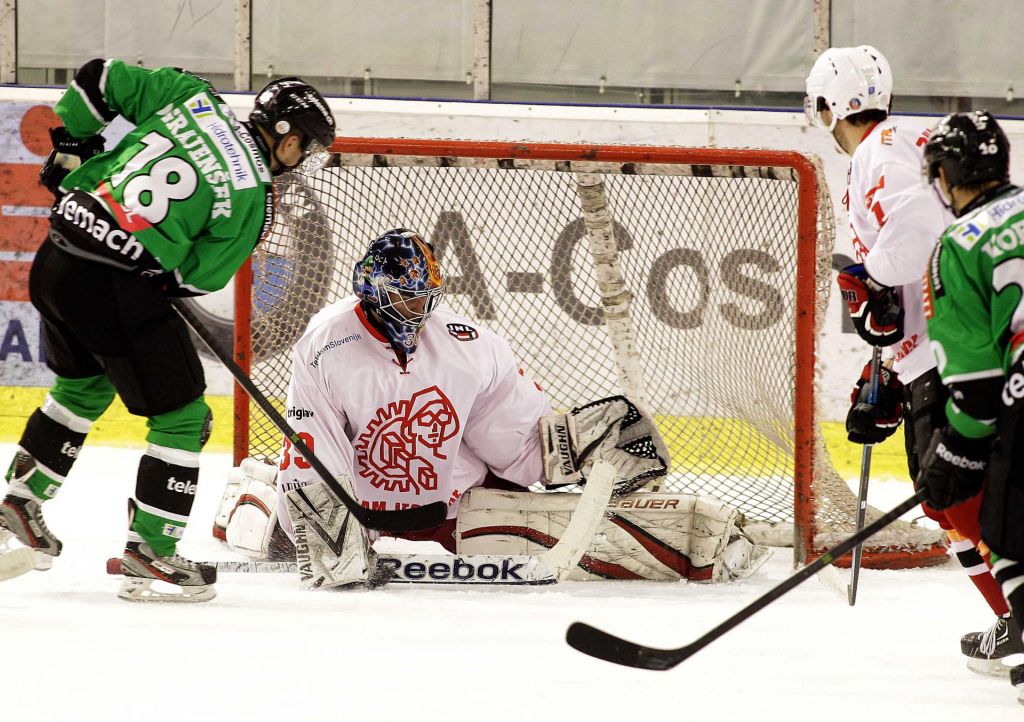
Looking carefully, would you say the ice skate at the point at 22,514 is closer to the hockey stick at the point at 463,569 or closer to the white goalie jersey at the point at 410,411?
the hockey stick at the point at 463,569

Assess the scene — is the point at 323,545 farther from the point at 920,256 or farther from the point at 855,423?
the point at 920,256

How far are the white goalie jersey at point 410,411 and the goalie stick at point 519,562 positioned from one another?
7.2 inches

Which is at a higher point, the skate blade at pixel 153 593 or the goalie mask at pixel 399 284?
the goalie mask at pixel 399 284

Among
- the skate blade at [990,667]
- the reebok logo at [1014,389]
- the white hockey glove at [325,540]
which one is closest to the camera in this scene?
the reebok logo at [1014,389]

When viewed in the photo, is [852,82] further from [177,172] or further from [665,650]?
[177,172]

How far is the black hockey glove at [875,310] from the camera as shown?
229 cm

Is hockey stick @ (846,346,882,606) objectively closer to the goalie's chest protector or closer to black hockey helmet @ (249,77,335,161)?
the goalie's chest protector

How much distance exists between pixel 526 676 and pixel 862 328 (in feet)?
2.97

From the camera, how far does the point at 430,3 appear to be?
534 cm

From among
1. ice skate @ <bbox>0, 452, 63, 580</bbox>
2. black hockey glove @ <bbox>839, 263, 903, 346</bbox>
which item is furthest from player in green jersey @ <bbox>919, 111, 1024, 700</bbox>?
ice skate @ <bbox>0, 452, 63, 580</bbox>

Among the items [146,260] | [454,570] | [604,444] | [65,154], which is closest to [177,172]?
[146,260]

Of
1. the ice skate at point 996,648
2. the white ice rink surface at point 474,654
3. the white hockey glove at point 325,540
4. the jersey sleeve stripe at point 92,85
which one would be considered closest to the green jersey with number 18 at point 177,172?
the jersey sleeve stripe at point 92,85

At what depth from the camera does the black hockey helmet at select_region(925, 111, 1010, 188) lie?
5.96ft

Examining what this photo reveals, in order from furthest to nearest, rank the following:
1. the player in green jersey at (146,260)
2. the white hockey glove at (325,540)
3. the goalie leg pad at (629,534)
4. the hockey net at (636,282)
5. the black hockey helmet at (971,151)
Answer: the hockey net at (636,282) < the goalie leg pad at (629,534) < the white hockey glove at (325,540) < the player in green jersey at (146,260) < the black hockey helmet at (971,151)
